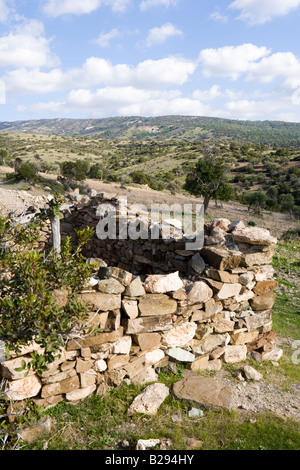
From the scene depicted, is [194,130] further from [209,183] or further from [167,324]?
[167,324]

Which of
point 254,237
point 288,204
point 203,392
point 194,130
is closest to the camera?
point 203,392

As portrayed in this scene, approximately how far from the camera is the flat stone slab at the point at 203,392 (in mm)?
3902

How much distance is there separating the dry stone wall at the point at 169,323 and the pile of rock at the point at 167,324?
12mm

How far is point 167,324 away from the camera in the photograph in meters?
4.27

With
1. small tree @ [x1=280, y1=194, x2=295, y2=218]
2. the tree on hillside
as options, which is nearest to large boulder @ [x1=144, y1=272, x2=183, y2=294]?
the tree on hillside

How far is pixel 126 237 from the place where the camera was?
286 inches

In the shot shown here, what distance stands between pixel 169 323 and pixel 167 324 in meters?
0.03

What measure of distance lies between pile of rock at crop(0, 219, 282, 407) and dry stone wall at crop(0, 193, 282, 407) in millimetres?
12

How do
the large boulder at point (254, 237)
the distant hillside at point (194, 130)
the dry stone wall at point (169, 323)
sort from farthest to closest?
the distant hillside at point (194, 130) < the large boulder at point (254, 237) < the dry stone wall at point (169, 323)

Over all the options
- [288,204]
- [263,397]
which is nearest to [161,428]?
[263,397]

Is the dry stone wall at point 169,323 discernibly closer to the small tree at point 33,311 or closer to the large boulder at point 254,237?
the large boulder at point 254,237

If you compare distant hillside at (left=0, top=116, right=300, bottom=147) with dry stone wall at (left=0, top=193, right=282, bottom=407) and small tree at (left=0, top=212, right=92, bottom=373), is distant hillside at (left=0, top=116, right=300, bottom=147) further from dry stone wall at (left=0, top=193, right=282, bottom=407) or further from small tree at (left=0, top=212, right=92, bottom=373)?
small tree at (left=0, top=212, right=92, bottom=373)

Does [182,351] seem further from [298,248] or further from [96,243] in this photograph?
[298,248]

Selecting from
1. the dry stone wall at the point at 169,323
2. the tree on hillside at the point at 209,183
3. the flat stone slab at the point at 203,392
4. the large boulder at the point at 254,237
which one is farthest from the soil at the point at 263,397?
the tree on hillside at the point at 209,183
